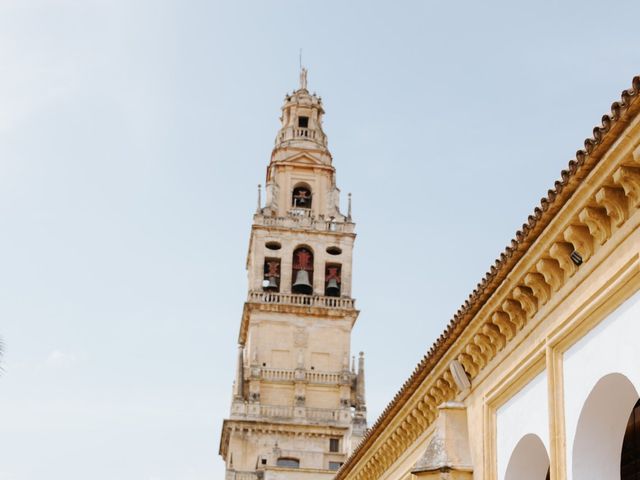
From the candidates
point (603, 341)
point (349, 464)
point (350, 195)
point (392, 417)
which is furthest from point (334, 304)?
point (603, 341)

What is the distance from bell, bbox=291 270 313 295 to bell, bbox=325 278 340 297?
3.09 feet

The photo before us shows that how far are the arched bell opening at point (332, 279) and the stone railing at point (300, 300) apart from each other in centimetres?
105

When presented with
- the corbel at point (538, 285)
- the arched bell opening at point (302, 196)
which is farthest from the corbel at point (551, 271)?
the arched bell opening at point (302, 196)

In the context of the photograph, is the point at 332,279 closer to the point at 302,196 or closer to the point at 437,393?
the point at 302,196

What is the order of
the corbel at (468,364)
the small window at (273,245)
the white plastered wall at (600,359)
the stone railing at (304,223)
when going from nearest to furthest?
the white plastered wall at (600,359) → the corbel at (468,364) → the small window at (273,245) → the stone railing at (304,223)

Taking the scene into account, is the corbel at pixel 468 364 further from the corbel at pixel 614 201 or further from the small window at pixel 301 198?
the small window at pixel 301 198

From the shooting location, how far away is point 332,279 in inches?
2386

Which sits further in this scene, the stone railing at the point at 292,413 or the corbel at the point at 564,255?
the stone railing at the point at 292,413

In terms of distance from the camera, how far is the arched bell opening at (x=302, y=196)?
63531 mm

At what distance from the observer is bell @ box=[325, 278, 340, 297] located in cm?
6047

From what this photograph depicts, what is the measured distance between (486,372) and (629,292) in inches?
180

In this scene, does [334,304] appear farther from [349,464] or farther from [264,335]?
[349,464]

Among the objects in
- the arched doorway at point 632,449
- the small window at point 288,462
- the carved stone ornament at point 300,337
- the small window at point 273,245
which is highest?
the small window at point 273,245

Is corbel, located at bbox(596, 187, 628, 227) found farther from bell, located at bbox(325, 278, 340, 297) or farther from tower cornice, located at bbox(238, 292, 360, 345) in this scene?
bell, located at bbox(325, 278, 340, 297)
